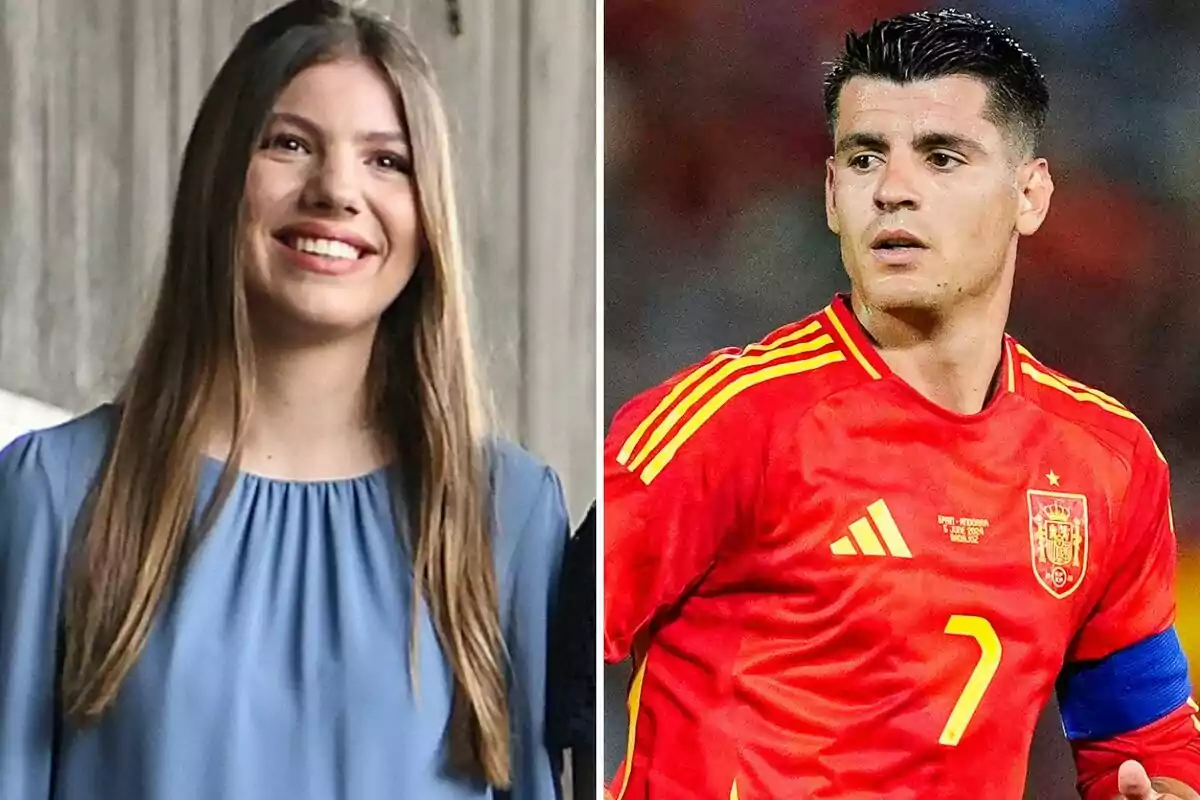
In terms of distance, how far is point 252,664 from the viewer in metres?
1.18

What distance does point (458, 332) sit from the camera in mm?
1282

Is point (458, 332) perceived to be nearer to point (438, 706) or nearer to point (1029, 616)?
point (438, 706)

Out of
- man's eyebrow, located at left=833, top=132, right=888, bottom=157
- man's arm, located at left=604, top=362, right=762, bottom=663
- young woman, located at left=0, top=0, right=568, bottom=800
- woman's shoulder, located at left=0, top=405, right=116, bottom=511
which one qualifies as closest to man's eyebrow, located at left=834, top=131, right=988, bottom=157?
man's eyebrow, located at left=833, top=132, right=888, bottom=157

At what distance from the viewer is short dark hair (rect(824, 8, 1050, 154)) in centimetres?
140

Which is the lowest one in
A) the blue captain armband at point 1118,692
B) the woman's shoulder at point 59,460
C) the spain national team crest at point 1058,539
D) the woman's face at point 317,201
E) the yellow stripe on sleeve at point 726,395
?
the blue captain armband at point 1118,692

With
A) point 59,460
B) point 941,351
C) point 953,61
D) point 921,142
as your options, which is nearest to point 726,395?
point 941,351

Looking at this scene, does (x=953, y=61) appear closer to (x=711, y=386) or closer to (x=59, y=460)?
(x=711, y=386)

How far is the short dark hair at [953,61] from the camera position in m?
1.40

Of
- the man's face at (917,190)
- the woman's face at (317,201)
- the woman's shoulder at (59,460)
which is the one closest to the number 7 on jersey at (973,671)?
the man's face at (917,190)

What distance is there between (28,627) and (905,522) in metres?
0.86

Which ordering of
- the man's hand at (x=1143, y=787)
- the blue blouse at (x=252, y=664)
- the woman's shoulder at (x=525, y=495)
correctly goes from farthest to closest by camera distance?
1. the man's hand at (x=1143, y=787)
2. the woman's shoulder at (x=525, y=495)
3. the blue blouse at (x=252, y=664)

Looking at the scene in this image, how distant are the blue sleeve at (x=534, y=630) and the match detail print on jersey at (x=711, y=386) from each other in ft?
0.32

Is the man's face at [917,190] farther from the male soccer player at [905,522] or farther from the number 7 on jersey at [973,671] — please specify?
the number 7 on jersey at [973,671]

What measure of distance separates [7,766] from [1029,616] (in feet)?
3.32
